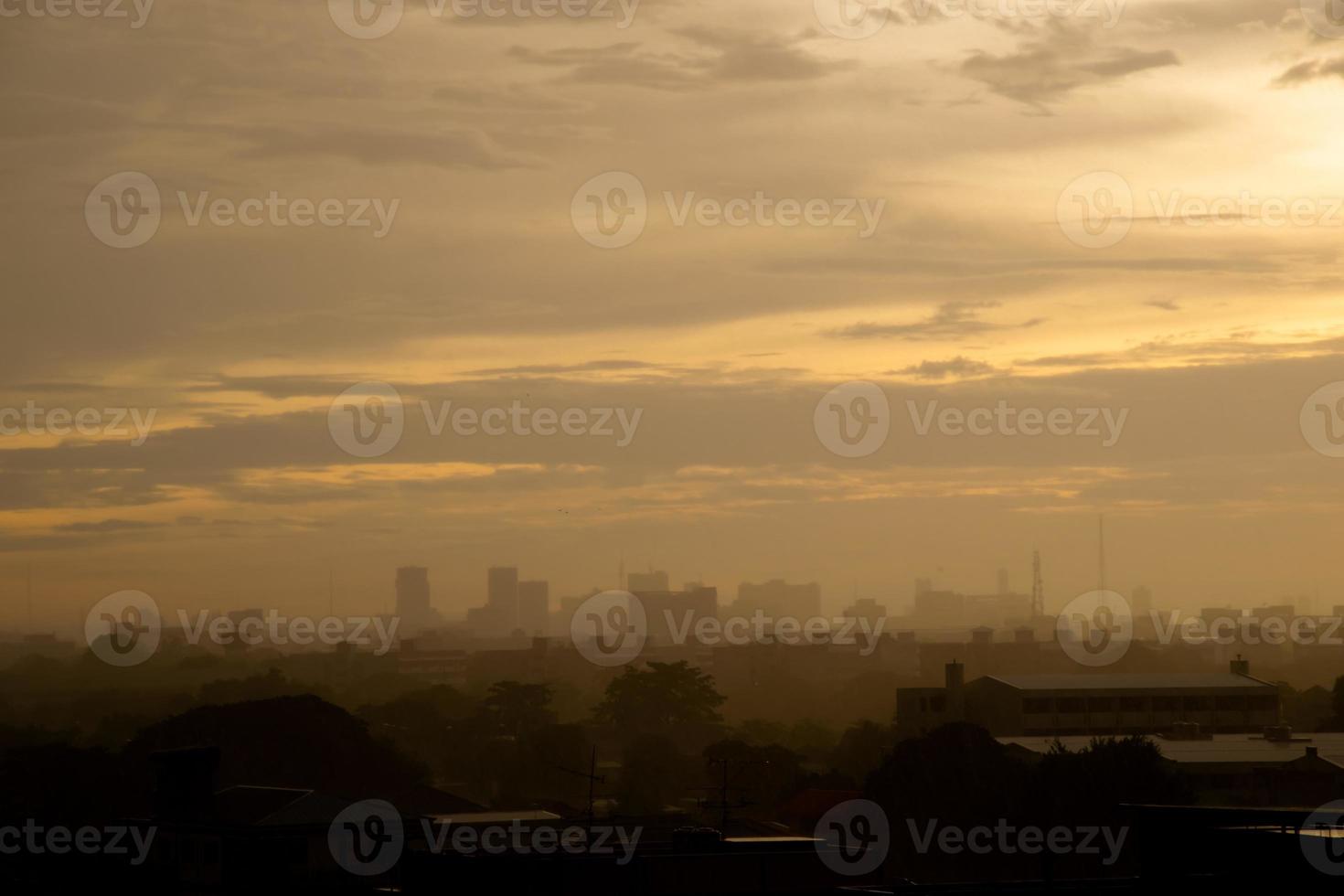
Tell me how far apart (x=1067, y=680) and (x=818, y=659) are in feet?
373

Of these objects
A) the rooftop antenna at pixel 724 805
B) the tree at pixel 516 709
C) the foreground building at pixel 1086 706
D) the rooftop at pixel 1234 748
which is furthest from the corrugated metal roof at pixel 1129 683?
the tree at pixel 516 709

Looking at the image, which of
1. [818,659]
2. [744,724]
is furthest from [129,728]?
[818,659]

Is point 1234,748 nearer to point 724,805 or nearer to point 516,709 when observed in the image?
point 724,805

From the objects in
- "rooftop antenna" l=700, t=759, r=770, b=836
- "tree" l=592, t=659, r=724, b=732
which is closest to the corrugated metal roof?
"rooftop antenna" l=700, t=759, r=770, b=836

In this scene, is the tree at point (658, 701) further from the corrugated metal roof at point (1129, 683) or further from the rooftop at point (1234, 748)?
the rooftop at point (1234, 748)

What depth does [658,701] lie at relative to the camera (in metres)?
92.2

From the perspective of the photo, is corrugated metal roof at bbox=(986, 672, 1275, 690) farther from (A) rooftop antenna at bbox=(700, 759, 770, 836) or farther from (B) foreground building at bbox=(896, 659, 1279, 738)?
(A) rooftop antenna at bbox=(700, 759, 770, 836)

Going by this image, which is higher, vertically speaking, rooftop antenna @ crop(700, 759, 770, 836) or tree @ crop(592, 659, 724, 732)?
rooftop antenna @ crop(700, 759, 770, 836)

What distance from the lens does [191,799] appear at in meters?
29.7

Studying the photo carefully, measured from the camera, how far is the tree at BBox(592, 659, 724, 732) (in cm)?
9119

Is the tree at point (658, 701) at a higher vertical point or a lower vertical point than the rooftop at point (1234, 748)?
lower

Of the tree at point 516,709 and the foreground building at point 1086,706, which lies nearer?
the foreground building at point 1086,706

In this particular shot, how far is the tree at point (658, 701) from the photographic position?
299 ft

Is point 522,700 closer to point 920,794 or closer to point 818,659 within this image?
point 920,794
